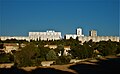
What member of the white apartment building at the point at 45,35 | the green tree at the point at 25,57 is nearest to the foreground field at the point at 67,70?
the green tree at the point at 25,57

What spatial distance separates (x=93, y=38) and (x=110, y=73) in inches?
2271

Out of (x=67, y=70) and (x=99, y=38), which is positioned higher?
(x=99, y=38)

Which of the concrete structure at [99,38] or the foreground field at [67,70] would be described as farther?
the concrete structure at [99,38]

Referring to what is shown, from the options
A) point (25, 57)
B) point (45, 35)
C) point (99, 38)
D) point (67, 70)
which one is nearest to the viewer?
point (67, 70)

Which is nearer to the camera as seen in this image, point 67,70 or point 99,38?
point 67,70

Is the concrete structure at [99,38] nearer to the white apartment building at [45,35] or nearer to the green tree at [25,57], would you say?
the white apartment building at [45,35]

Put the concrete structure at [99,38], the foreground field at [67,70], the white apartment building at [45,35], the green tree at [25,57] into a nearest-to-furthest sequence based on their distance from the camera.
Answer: the foreground field at [67,70]
the green tree at [25,57]
the concrete structure at [99,38]
the white apartment building at [45,35]

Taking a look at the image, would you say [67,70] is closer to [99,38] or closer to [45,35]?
[99,38]

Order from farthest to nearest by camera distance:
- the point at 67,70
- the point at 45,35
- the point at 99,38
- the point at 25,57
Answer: the point at 45,35 → the point at 99,38 → the point at 25,57 → the point at 67,70

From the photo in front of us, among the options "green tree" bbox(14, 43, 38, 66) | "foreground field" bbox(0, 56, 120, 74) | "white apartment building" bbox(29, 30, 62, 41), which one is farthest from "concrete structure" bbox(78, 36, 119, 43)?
"foreground field" bbox(0, 56, 120, 74)

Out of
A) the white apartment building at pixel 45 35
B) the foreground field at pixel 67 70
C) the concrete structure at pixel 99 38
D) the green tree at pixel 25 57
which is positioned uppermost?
the white apartment building at pixel 45 35

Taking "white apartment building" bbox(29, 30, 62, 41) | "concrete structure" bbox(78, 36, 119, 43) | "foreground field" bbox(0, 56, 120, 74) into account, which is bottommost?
"foreground field" bbox(0, 56, 120, 74)

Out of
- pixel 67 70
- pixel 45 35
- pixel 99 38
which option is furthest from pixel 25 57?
pixel 45 35

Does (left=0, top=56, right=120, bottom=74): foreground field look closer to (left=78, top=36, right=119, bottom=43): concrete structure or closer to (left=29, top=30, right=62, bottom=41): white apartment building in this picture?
(left=78, top=36, right=119, bottom=43): concrete structure
